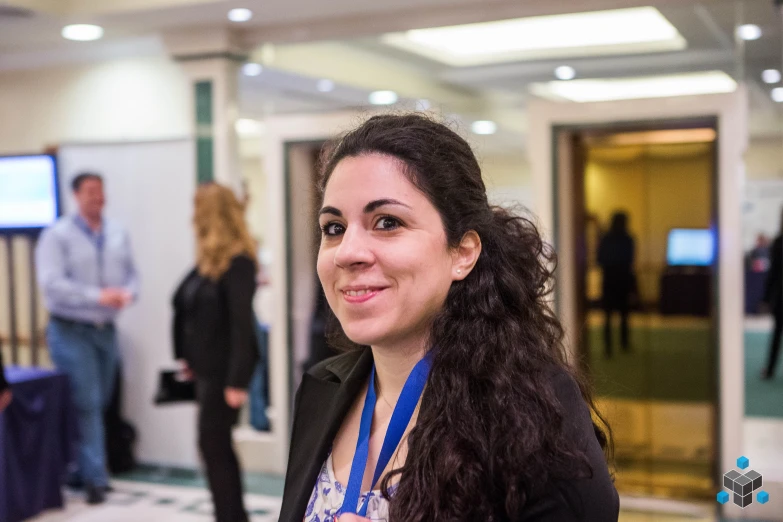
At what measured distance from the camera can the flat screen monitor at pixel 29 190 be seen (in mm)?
5504

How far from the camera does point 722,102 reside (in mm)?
4512

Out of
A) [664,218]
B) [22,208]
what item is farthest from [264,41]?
[664,218]

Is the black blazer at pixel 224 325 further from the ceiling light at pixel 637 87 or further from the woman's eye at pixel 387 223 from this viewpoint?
the woman's eye at pixel 387 223

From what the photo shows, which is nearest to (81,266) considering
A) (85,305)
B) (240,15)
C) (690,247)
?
(85,305)

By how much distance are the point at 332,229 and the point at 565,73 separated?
385 cm

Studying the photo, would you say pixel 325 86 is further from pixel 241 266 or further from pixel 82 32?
pixel 241 266

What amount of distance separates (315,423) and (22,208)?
184 inches

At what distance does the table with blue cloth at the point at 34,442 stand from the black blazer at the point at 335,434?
11.5 ft

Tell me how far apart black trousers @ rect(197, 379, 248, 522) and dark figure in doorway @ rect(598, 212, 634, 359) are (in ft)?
7.64

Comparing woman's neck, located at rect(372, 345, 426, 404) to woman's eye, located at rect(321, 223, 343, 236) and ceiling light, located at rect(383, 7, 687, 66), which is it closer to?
woman's eye, located at rect(321, 223, 343, 236)

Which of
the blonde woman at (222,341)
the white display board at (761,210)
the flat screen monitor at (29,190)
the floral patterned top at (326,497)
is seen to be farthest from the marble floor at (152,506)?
the floral patterned top at (326,497)

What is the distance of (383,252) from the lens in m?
1.24

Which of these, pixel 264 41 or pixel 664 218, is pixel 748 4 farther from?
pixel 264 41

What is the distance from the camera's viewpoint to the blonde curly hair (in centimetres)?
404
